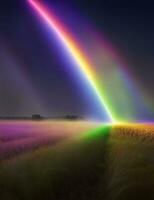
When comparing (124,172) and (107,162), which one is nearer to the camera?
(124,172)

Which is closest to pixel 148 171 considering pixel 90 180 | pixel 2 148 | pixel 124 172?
pixel 124 172

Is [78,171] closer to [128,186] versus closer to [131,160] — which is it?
[131,160]

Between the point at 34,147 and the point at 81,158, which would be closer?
the point at 81,158

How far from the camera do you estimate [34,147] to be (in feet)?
88.3

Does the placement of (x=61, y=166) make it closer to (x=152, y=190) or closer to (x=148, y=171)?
(x=148, y=171)

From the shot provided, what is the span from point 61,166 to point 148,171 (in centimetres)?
371

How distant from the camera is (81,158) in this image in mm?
24156

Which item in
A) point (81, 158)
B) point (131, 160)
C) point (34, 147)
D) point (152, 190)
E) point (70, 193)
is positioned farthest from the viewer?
point (34, 147)

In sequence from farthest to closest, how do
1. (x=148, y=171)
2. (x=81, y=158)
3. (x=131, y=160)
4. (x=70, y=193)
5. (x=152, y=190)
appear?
(x=81, y=158) < (x=131, y=160) < (x=148, y=171) < (x=70, y=193) < (x=152, y=190)

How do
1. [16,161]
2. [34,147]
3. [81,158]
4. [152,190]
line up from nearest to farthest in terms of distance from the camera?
1. [152,190]
2. [16,161]
3. [81,158]
4. [34,147]

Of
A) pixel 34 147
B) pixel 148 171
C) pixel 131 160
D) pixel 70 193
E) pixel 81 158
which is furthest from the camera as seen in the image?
pixel 34 147

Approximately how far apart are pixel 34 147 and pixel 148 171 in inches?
376

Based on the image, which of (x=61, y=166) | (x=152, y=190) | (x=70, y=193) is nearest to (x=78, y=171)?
(x=61, y=166)

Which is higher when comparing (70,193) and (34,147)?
(34,147)
